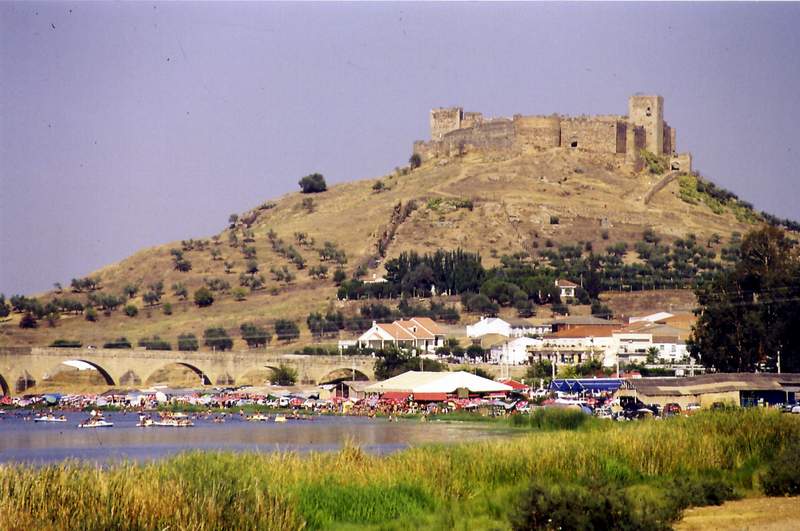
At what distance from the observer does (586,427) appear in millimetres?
37031

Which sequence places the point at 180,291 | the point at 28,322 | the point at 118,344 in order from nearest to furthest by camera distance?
the point at 118,344 → the point at 28,322 → the point at 180,291

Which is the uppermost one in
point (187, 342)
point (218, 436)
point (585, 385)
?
point (187, 342)

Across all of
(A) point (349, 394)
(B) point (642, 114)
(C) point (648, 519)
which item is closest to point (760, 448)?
(C) point (648, 519)

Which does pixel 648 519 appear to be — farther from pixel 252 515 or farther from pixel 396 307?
pixel 396 307

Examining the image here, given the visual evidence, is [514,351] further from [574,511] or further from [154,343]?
[574,511]

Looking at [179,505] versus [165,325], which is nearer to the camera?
[179,505]

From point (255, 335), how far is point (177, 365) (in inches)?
308

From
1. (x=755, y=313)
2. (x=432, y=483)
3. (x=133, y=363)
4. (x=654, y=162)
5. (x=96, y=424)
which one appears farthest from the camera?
(x=654, y=162)

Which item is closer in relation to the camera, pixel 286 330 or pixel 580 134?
pixel 286 330

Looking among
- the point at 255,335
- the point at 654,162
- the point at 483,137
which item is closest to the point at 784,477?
the point at 255,335

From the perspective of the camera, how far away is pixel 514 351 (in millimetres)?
75375

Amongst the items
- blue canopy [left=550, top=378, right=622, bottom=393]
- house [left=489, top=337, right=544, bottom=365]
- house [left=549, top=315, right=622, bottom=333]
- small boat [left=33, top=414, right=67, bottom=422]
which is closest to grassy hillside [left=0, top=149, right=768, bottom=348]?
house [left=549, top=315, right=622, bottom=333]

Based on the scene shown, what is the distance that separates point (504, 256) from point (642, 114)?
980 inches

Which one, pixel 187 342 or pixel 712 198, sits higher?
pixel 712 198
